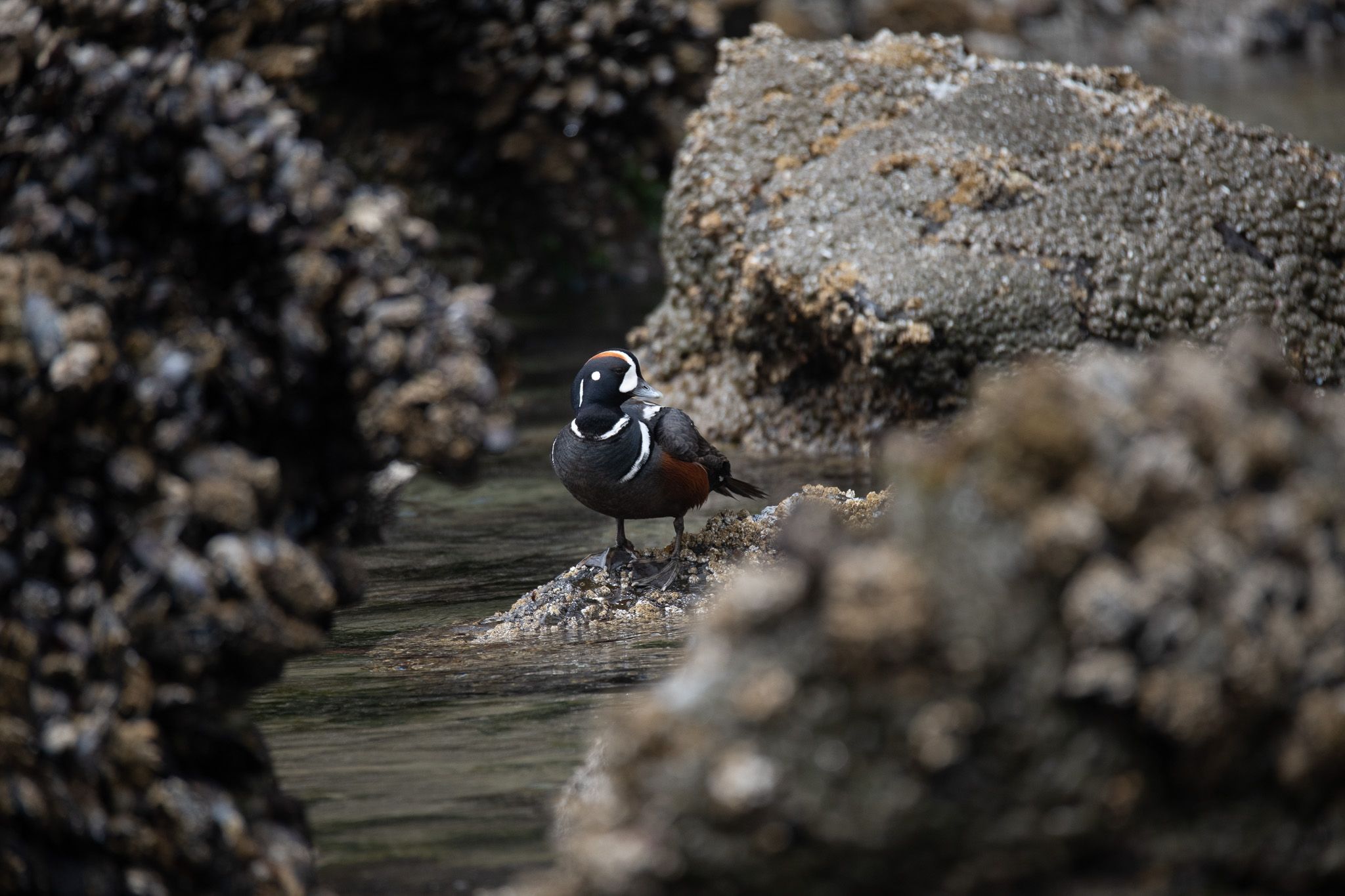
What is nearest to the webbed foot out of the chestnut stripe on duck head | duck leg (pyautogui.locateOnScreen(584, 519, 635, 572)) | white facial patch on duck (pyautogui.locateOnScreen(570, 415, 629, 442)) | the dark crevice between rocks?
duck leg (pyautogui.locateOnScreen(584, 519, 635, 572))

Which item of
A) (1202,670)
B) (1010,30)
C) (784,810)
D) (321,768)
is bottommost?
(321,768)

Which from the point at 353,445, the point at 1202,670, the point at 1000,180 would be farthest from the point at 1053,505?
the point at 1000,180

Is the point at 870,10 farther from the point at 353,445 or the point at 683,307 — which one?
the point at 353,445

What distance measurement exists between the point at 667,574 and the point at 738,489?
103 cm

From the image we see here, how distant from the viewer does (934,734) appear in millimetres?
2416

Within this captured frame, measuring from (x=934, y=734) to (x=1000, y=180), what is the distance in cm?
632

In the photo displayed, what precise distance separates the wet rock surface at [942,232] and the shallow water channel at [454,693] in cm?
71

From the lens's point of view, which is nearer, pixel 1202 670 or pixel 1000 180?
pixel 1202 670

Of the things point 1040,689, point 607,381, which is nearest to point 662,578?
point 607,381

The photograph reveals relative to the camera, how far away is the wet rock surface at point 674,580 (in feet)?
18.8

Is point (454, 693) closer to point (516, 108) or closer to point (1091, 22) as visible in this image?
point (516, 108)

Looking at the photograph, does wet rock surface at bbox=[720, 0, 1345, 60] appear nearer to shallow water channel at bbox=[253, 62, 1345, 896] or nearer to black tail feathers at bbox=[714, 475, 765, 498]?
shallow water channel at bbox=[253, 62, 1345, 896]

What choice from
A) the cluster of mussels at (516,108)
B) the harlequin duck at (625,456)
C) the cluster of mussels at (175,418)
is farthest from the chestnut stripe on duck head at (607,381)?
the cluster of mussels at (516,108)

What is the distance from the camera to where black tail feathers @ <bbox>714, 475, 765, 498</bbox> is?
22.2ft
